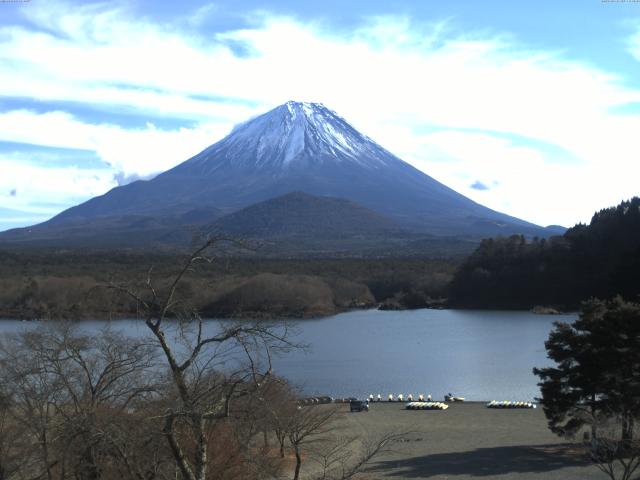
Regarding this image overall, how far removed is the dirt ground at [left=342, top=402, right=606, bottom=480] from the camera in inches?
489

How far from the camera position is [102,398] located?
8102mm

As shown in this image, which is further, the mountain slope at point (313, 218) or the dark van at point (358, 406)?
the mountain slope at point (313, 218)

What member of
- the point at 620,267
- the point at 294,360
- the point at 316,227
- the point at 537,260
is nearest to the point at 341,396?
the point at 294,360

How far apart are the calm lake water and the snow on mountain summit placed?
7992cm

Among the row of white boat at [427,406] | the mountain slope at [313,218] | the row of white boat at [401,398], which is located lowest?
the row of white boat at [401,398]

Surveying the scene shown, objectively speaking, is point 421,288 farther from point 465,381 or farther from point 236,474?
point 236,474

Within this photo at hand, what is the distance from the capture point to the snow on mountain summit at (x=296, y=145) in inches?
4739

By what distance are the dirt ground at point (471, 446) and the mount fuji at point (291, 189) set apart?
7396 cm

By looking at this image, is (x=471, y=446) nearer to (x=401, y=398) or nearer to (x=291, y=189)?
(x=401, y=398)

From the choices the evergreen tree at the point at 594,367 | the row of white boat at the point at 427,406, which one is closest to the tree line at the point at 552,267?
the row of white boat at the point at 427,406

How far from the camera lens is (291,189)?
109750 millimetres

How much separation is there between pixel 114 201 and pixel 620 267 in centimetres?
9149

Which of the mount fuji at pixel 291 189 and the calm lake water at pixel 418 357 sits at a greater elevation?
the mount fuji at pixel 291 189

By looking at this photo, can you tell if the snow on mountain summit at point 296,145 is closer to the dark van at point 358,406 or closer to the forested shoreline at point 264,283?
the forested shoreline at point 264,283
